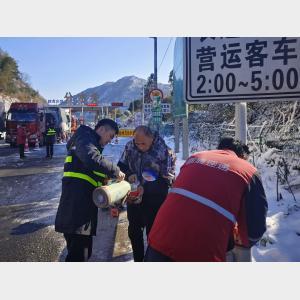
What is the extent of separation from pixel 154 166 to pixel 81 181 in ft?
3.13

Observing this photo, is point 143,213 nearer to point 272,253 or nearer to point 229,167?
point 272,253

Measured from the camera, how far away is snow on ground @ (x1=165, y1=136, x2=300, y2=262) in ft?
13.3

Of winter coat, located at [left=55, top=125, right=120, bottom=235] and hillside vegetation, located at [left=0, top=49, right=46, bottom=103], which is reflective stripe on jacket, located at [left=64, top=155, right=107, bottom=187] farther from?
hillside vegetation, located at [left=0, top=49, right=46, bottom=103]

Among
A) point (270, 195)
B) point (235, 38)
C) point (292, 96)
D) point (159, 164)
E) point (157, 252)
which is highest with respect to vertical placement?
point (235, 38)

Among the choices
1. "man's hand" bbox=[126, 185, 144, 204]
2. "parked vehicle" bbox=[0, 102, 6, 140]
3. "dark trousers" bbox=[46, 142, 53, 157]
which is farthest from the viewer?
"parked vehicle" bbox=[0, 102, 6, 140]

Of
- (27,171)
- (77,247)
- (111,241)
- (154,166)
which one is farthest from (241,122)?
(27,171)

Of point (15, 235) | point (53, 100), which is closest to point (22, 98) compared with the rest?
point (53, 100)

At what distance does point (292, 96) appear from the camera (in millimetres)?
2924

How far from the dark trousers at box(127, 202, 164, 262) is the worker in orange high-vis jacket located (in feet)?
5.09

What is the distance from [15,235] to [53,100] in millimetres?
48800

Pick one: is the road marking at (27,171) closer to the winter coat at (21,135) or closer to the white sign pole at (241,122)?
the winter coat at (21,135)

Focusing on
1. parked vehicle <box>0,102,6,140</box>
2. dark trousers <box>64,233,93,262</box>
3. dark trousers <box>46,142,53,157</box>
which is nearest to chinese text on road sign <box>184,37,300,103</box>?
dark trousers <box>64,233,93,262</box>

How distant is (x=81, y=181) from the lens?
3.26 metres

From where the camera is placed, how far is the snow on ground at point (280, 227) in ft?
13.3
